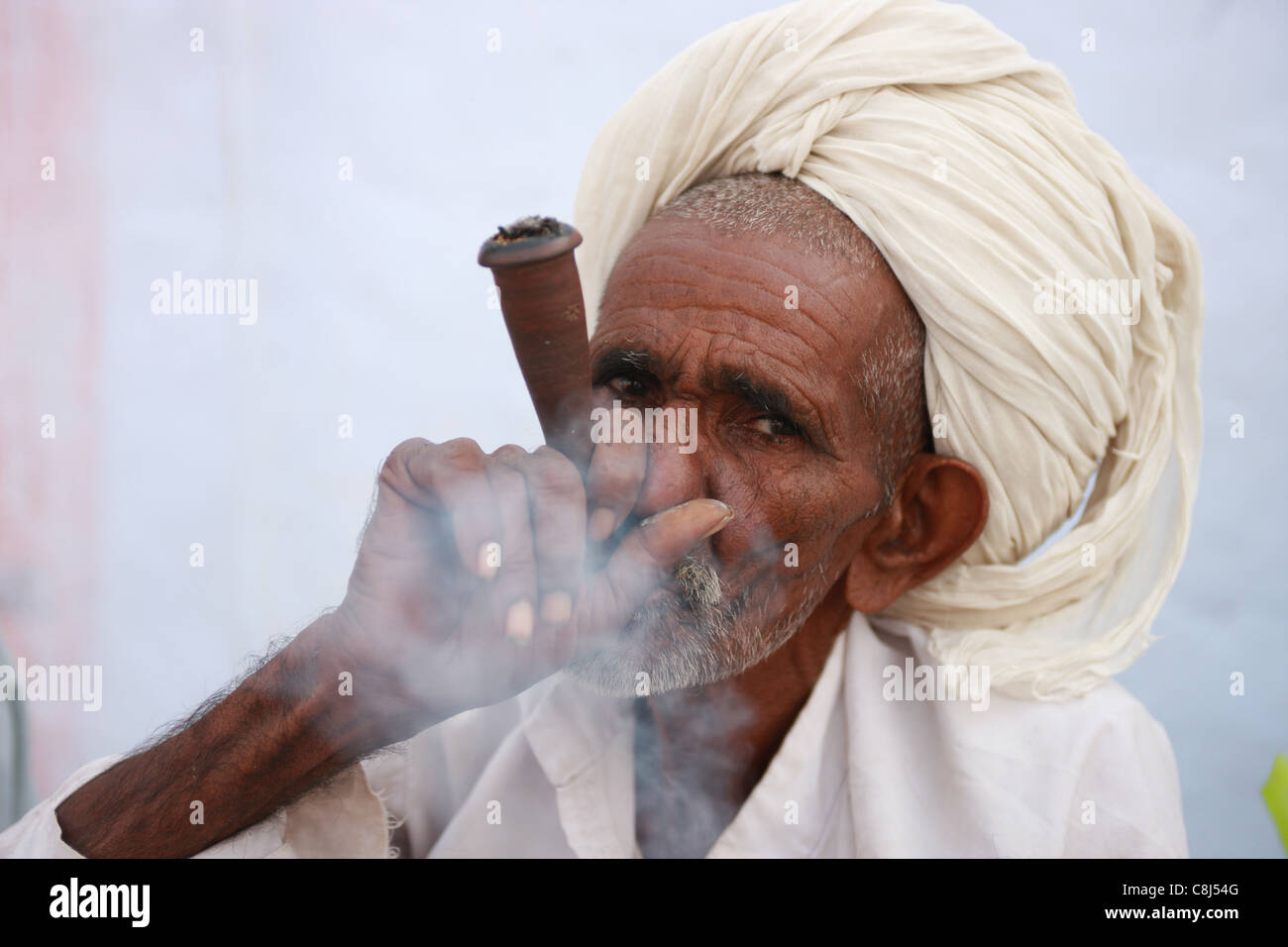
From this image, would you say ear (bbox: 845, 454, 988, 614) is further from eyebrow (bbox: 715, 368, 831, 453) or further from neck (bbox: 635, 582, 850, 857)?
eyebrow (bbox: 715, 368, 831, 453)

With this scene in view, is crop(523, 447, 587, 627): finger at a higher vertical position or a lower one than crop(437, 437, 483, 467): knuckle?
lower

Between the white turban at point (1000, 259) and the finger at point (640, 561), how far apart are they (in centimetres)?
82

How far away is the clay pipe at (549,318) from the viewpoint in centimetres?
112

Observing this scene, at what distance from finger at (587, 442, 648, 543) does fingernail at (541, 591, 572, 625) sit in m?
0.09

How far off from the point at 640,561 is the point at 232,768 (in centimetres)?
73

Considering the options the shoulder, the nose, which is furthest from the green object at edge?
the nose

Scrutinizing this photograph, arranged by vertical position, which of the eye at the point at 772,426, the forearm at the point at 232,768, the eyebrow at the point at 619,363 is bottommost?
the forearm at the point at 232,768

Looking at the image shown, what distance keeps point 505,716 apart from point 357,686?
1.05m

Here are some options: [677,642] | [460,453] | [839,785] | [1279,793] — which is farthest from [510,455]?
[1279,793]

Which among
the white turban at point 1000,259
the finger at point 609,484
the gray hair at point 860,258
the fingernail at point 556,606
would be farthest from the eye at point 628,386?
the fingernail at point 556,606

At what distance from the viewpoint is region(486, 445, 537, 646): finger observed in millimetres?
1221

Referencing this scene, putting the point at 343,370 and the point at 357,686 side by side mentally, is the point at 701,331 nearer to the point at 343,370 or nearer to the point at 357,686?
the point at 357,686

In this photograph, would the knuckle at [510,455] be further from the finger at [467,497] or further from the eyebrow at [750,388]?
the eyebrow at [750,388]

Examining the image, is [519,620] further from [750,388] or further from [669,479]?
[750,388]
